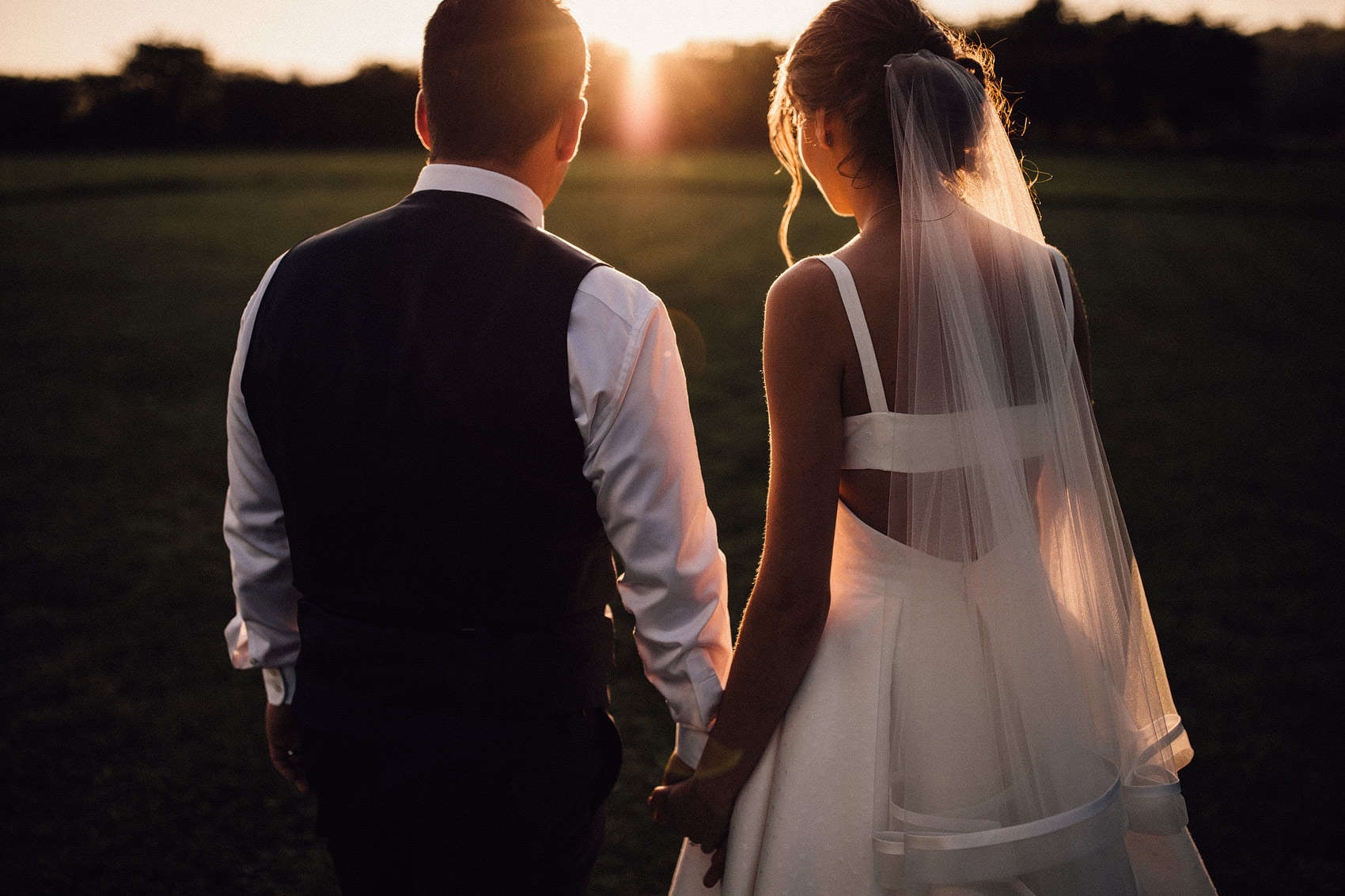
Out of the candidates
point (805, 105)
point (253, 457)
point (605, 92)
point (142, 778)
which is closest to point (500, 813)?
point (253, 457)

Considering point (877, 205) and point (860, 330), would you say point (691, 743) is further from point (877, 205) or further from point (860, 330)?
point (877, 205)

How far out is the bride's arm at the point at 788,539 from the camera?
1.52 metres

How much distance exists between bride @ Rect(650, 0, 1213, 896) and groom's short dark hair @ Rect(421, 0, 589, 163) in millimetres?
441

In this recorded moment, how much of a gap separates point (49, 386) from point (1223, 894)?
30.9ft

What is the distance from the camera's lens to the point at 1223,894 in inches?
109

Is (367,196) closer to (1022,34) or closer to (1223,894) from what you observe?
(1223,894)

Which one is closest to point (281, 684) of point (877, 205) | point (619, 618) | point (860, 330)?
point (860, 330)

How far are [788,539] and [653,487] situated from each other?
0.83 feet

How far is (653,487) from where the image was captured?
1492 millimetres

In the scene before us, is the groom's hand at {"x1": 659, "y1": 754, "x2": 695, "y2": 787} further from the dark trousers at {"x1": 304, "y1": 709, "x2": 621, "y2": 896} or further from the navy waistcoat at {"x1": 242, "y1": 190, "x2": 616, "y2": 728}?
the navy waistcoat at {"x1": 242, "y1": 190, "x2": 616, "y2": 728}

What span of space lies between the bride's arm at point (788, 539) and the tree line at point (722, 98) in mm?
31782

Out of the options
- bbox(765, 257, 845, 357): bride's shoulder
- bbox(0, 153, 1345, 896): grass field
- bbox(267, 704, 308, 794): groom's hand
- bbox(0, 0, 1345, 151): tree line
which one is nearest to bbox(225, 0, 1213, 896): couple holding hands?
bbox(765, 257, 845, 357): bride's shoulder

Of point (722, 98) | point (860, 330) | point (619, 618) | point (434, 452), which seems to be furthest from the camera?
point (722, 98)

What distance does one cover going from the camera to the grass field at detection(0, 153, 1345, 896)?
3.02 metres
